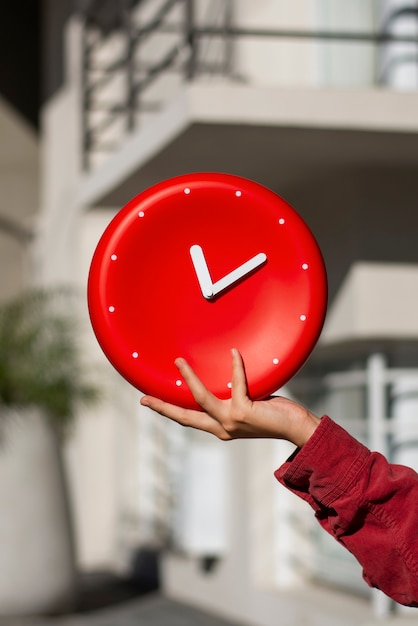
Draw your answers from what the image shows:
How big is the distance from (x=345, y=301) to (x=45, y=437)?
2.75 m

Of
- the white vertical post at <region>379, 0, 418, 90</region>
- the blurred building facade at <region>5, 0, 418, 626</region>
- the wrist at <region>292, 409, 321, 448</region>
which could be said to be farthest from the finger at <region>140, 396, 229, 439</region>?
the white vertical post at <region>379, 0, 418, 90</region>

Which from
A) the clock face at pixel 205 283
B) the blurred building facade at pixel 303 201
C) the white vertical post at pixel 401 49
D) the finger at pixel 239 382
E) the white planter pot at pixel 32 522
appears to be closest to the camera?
the finger at pixel 239 382

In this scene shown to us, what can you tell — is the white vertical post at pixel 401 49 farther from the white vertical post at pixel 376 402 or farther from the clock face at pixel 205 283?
the clock face at pixel 205 283

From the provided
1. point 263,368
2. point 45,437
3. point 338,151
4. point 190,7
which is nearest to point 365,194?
point 338,151

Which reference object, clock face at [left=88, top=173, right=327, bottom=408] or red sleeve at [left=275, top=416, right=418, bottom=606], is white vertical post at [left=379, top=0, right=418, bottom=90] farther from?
red sleeve at [left=275, top=416, right=418, bottom=606]

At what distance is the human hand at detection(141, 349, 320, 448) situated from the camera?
78.2 inches

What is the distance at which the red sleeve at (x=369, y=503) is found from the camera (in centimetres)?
189

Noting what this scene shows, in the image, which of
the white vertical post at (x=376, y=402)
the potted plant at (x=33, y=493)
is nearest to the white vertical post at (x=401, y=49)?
the white vertical post at (x=376, y=402)

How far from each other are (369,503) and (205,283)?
581 mm

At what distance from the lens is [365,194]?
7309mm

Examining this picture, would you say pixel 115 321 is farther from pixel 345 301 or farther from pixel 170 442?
pixel 170 442

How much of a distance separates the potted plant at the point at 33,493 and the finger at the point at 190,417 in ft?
21.5

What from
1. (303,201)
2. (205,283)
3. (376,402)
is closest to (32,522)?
(376,402)

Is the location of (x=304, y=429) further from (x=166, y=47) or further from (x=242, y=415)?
(x=166, y=47)
